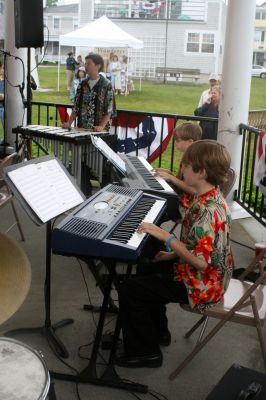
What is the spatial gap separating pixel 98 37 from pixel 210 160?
540 inches

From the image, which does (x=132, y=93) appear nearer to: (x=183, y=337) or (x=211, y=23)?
(x=211, y=23)

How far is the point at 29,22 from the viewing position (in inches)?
246

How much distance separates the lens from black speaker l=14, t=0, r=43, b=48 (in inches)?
244

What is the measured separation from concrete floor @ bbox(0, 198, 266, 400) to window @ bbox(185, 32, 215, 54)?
23017 millimetres

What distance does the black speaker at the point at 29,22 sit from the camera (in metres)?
6.20

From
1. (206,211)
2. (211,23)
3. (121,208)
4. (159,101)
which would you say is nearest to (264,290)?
(206,211)

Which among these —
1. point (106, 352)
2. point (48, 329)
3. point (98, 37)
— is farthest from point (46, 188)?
point (98, 37)

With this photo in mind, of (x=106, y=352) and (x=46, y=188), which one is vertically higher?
(x=46, y=188)

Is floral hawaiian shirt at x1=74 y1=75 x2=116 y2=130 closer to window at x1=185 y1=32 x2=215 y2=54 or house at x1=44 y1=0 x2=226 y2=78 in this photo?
house at x1=44 y1=0 x2=226 y2=78

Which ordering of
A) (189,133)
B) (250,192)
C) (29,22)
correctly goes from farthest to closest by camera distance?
(29,22) → (250,192) → (189,133)

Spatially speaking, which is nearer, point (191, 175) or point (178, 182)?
point (191, 175)

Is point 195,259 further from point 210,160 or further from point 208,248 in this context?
point 210,160

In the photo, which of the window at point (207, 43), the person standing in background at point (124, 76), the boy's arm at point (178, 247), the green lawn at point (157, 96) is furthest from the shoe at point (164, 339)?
the window at point (207, 43)

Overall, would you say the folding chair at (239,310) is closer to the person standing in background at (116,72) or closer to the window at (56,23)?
the person standing in background at (116,72)
